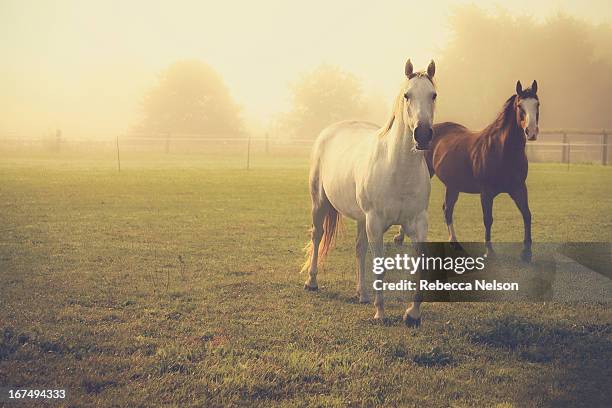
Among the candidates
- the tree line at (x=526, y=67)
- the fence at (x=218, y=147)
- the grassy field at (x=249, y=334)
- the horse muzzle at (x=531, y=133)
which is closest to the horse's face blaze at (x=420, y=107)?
the grassy field at (x=249, y=334)

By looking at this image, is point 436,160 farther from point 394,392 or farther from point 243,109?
point 243,109

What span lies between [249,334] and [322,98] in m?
61.2

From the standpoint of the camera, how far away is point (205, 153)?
4856 cm

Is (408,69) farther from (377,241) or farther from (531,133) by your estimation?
(531,133)

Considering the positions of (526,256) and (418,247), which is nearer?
(418,247)

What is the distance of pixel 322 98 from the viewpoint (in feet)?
212

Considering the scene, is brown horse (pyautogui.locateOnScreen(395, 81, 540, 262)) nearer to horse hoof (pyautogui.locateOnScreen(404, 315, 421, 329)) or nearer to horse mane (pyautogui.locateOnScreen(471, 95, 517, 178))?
horse mane (pyautogui.locateOnScreen(471, 95, 517, 178))

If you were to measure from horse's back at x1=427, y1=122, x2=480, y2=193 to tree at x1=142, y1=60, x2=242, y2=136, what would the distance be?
54380mm

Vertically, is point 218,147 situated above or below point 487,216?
above

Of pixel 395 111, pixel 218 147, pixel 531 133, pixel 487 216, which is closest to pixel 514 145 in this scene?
pixel 531 133

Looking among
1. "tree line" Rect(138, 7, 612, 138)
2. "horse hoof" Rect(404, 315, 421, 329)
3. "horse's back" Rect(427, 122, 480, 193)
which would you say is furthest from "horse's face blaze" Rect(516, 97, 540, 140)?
"tree line" Rect(138, 7, 612, 138)

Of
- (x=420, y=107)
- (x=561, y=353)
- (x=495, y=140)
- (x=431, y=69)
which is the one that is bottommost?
(x=561, y=353)
